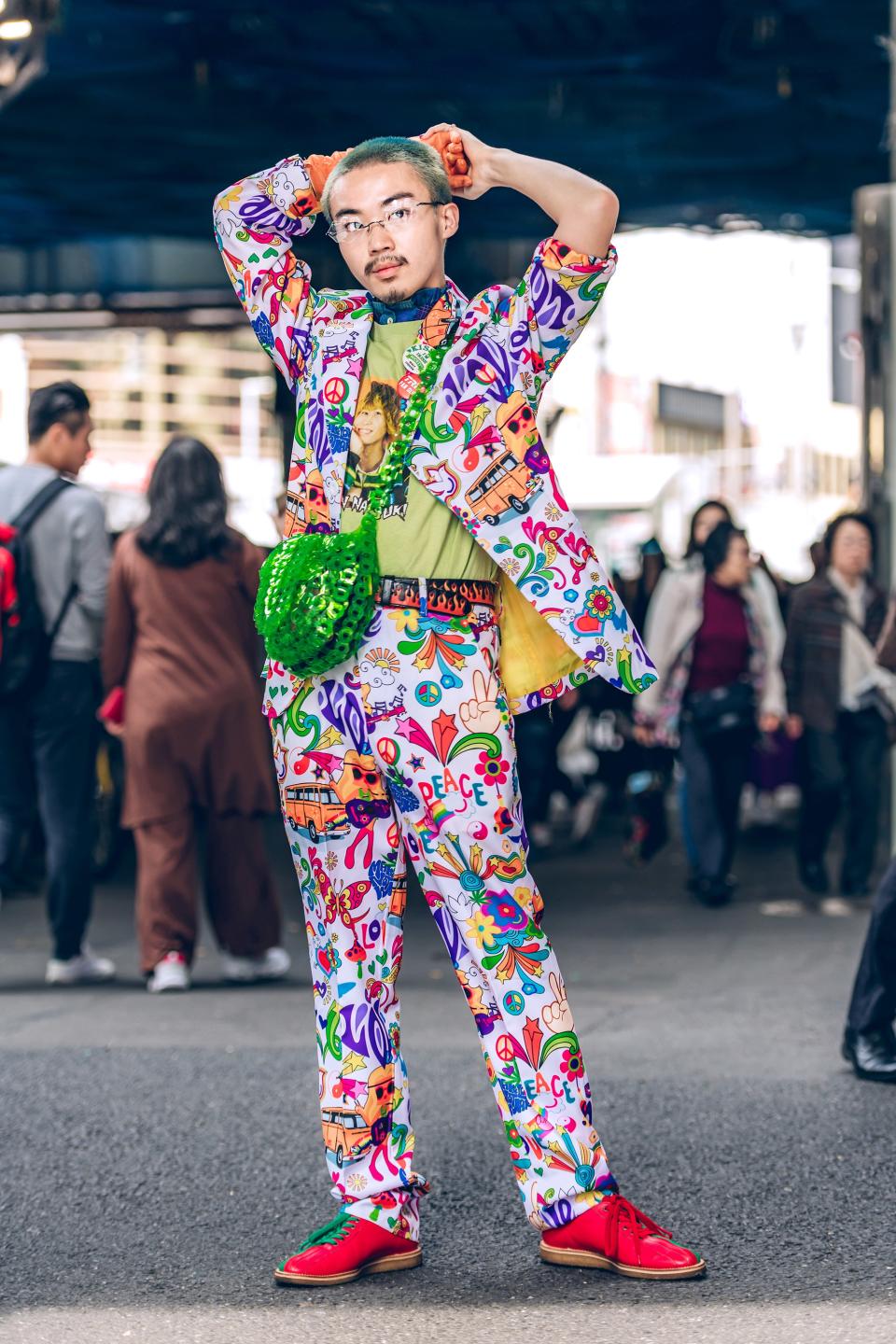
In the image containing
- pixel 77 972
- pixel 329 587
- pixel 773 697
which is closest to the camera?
pixel 329 587

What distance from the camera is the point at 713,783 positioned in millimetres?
9125

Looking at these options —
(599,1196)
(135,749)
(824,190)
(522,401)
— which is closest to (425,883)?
(599,1196)

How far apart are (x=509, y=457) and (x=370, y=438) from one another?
0.24 m

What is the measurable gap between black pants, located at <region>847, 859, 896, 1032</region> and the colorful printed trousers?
173 centimetres

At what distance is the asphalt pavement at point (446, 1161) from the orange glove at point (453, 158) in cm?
189

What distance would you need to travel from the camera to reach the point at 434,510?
3.43 metres

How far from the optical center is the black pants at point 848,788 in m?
9.18

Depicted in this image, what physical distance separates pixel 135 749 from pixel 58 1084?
177cm

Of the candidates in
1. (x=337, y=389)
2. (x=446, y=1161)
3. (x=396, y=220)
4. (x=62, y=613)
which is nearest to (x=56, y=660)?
(x=62, y=613)

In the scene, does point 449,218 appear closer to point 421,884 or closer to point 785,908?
point 421,884

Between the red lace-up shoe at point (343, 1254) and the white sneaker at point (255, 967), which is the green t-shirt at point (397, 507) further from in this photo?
the white sneaker at point (255, 967)

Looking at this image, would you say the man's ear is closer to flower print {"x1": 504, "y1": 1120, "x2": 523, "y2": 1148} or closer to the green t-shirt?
the green t-shirt

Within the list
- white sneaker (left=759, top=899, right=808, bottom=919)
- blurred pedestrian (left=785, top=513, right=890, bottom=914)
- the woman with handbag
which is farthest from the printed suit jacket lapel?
blurred pedestrian (left=785, top=513, right=890, bottom=914)

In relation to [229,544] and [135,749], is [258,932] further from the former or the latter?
[229,544]
